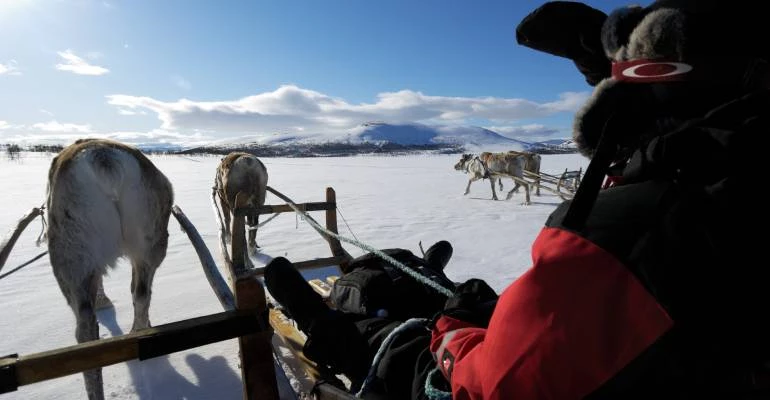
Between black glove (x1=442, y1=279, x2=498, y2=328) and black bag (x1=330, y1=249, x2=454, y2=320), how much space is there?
1.39 feet

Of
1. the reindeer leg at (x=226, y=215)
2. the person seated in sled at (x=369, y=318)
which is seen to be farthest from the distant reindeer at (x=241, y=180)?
the person seated in sled at (x=369, y=318)

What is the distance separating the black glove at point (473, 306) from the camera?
1.35 metres

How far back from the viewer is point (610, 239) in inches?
30.8

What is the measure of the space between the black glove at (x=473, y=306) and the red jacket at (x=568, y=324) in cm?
44

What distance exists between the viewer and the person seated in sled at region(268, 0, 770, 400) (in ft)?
2.45

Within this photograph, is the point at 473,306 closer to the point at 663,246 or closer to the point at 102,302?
the point at 663,246

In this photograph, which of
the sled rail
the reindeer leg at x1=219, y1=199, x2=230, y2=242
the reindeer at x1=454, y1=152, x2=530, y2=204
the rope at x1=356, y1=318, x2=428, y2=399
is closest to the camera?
the sled rail

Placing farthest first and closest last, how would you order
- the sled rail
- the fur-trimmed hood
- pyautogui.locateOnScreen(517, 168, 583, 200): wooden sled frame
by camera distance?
pyautogui.locateOnScreen(517, 168, 583, 200): wooden sled frame → the sled rail → the fur-trimmed hood

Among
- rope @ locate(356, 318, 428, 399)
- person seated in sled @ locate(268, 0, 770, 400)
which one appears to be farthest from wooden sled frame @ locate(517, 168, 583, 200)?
person seated in sled @ locate(268, 0, 770, 400)

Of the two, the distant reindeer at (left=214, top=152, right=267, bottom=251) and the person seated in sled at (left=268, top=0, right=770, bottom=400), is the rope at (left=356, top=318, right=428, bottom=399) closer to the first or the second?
the person seated in sled at (left=268, top=0, right=770, bottom=400)

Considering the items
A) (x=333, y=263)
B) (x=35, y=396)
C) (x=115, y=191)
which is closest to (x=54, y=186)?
(x=115, y=191)

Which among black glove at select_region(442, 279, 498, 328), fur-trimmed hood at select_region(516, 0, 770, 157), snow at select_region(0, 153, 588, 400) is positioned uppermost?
fur-trimmed hood at select_region(516, 0, 770, 157)

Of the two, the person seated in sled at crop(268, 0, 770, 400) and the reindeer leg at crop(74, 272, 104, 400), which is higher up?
the person seated in sled at crop(268, 0, 770, 400)

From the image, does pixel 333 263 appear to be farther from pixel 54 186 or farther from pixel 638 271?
pixel 638 271
